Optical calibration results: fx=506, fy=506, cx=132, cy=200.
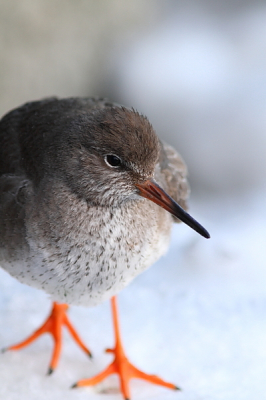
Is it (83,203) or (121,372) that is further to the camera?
(121,372)

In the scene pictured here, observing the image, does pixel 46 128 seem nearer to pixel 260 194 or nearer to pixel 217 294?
pixel 217 294

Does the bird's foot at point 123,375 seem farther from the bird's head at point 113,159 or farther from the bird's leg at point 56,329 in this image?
the bird's head at point 113,159

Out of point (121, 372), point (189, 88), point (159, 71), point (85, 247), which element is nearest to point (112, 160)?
point (85, 247)

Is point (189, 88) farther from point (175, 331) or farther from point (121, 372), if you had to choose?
point (121, 372)

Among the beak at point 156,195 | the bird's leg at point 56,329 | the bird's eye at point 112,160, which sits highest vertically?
the bird's eye at point 112,160

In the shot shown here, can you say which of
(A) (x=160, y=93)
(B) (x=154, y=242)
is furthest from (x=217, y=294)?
(A) (x=160, y=93)

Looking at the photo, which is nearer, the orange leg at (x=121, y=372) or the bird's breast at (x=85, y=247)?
the bird's breast at (x=85, y=247)

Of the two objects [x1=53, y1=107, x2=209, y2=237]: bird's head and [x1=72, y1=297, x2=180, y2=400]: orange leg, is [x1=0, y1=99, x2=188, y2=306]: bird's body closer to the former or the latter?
[x1=53, y1=107, x2=209, y2=237]: bird's head

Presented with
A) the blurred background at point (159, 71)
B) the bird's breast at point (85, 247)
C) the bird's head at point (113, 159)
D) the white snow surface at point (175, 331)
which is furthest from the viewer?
the blurred background at point (159, 71)

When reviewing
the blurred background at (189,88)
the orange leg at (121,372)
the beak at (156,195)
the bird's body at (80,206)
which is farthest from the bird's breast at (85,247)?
the blurred background at (189,88)
